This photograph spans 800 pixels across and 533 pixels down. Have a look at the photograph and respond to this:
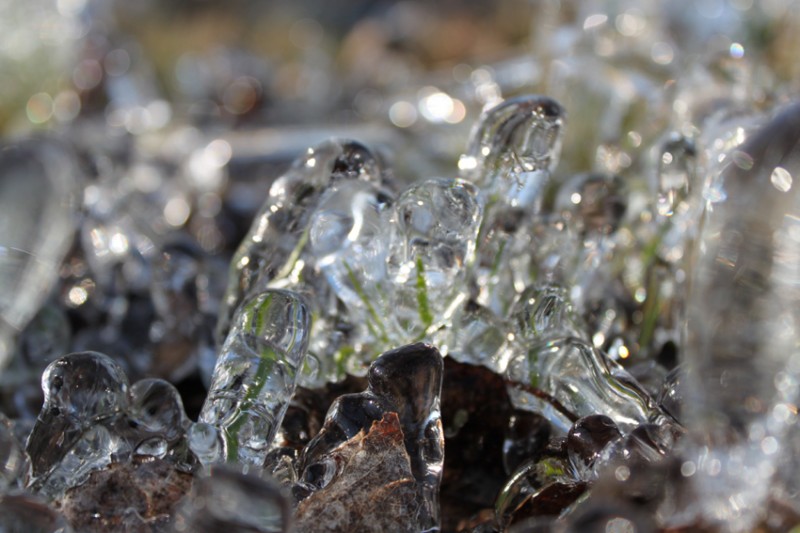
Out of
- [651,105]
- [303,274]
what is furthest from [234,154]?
[303,274]

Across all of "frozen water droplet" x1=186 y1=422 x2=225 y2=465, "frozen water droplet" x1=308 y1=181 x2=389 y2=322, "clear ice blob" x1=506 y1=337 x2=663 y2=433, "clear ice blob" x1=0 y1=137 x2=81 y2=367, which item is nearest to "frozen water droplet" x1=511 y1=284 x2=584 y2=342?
"clear ice blob" x1=506 y1=337 x2=663 y2=433

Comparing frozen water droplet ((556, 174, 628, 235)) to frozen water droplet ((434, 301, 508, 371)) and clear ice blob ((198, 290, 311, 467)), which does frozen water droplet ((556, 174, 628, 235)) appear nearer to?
frozen water droplet ((434, 301, 508, 371))

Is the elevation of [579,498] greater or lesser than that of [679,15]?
greater

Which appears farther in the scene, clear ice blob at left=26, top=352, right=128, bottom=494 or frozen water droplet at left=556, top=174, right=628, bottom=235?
frozen water droplet at left=556, top=174, right=628, bottom=235

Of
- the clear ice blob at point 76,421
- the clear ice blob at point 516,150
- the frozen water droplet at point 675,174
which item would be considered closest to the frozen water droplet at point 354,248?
the clear ice blob at point 516,150

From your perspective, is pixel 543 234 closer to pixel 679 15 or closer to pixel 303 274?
pixel 303 274

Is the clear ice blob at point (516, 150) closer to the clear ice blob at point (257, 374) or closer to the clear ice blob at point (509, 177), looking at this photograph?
the clear ice blob at point (509, 177)
